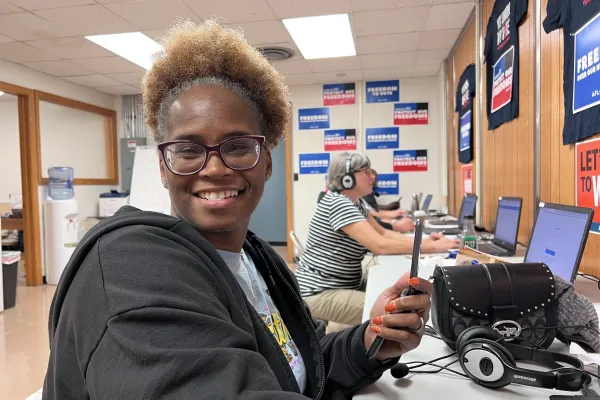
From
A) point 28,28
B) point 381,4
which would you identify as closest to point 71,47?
point 28,28

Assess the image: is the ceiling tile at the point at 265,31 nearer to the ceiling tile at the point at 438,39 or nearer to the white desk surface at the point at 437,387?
the ceiling tile at the point at 438,39

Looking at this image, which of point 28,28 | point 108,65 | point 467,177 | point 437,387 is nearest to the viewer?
point 437,387

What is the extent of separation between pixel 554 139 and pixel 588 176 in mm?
456

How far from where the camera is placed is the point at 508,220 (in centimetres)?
242

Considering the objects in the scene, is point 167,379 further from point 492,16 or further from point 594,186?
point 492,16

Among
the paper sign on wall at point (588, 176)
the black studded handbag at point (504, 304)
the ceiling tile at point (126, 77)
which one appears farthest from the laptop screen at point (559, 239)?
the ceiling tile at point (126, 77)

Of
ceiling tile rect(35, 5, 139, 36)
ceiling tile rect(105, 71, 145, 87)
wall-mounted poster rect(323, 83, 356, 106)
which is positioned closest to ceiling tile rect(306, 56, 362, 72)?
wall-mounted poster rect(323, 83, 356, 106)

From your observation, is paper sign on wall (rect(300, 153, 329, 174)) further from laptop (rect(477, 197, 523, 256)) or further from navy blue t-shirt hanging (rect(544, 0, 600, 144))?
navy blue t-shirt hanging (rect(544, 0, 600, 144))

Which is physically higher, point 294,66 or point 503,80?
point 294,66

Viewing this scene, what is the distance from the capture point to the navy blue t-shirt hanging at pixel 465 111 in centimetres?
397

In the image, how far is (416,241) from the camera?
2.64 feet

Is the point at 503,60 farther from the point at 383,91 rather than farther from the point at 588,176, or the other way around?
the point at 383,91

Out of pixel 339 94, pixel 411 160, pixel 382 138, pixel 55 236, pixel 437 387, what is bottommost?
pixel 55 236

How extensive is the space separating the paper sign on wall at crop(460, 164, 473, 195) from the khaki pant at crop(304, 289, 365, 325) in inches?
99.8
